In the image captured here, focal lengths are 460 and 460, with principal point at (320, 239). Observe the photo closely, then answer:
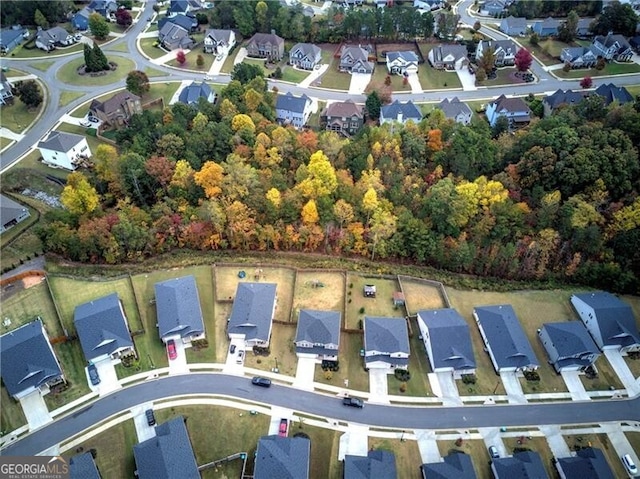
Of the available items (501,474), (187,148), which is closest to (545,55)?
(187,148)

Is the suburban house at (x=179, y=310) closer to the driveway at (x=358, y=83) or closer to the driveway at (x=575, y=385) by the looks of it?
the driveway at (x=575, y=385)

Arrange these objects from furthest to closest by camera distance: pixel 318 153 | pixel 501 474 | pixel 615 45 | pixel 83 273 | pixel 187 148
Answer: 1. pixel 615 45
2. pixel 187 148
3. pixel 318 153
4. pixel 83 273
5. pixel 501 474

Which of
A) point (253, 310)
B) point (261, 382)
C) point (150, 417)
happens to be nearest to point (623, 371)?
Result: point (261, 382)

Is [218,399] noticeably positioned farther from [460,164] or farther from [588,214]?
[588,214]

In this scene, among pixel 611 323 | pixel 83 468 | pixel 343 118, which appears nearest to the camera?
pixel 83 468

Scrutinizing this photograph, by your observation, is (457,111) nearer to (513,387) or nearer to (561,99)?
(561,99)

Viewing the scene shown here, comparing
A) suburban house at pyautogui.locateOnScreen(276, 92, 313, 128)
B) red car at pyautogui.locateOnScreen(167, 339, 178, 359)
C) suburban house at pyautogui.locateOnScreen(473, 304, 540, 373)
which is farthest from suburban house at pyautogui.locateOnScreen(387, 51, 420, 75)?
red car at pyautogui.locateOnScreen(167, 339, 178, 359)
